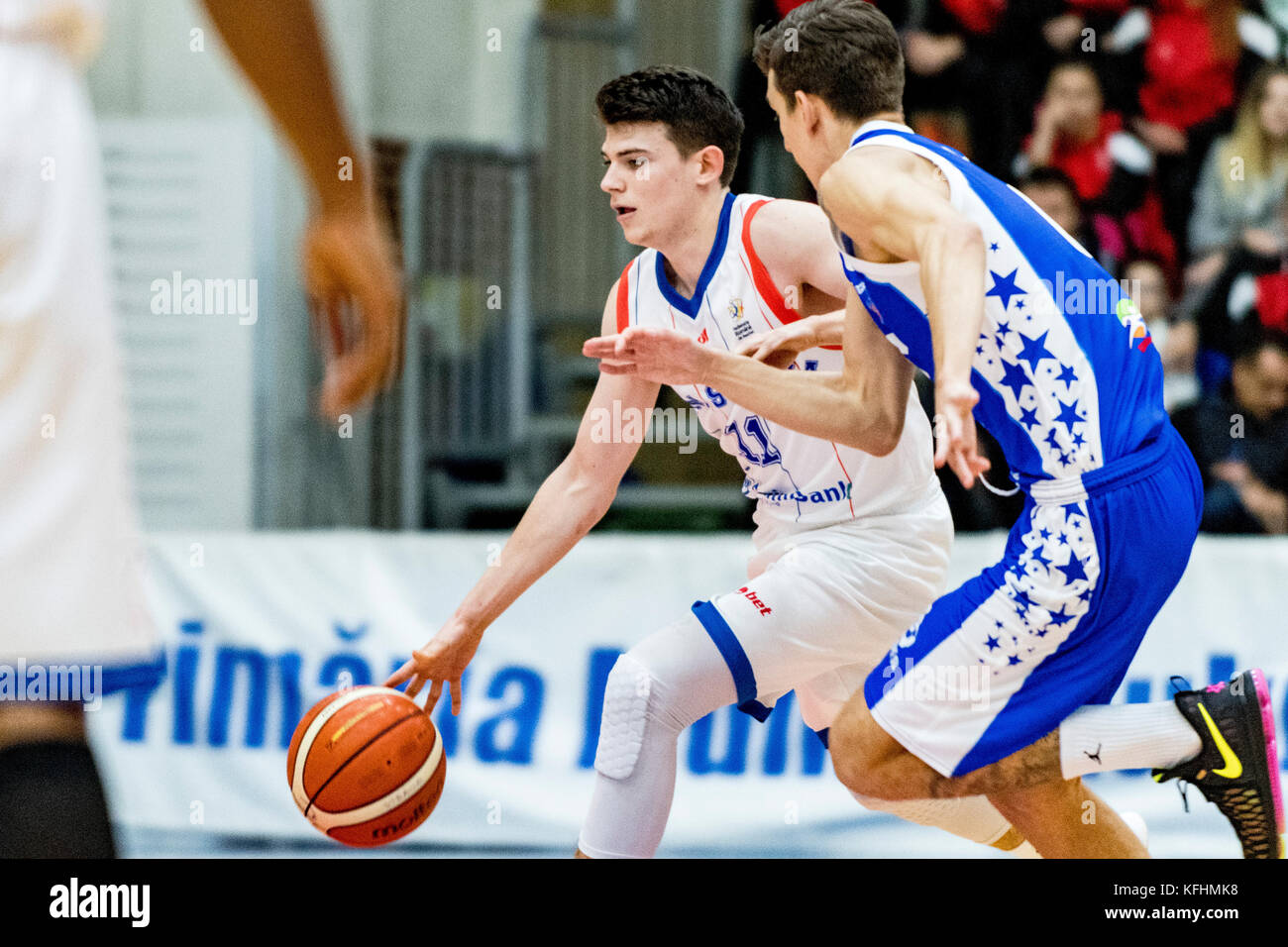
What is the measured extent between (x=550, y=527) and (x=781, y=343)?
0.74 m

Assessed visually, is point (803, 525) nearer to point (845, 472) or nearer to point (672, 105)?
point (845, 472)

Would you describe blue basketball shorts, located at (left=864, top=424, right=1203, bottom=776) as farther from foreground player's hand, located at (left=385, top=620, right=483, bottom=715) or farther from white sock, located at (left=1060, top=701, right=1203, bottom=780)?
foreground player's hand, located at (left=385, top=620, right=483, bottom=715)

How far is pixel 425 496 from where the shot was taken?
6035 mm

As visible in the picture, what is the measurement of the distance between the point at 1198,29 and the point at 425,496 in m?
3.58

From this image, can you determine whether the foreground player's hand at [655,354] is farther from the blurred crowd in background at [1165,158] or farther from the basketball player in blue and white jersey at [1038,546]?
the blurred crowd in background at [1165,158]

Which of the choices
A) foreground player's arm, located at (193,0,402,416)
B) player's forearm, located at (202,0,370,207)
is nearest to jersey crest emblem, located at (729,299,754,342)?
foreground player's arm, located at (193,0,402,416)

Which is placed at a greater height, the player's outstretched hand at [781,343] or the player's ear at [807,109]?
the player's ear at [807,109]

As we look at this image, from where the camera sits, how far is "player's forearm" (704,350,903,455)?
285cm

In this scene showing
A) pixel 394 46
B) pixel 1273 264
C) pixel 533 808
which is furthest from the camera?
pixel 394 46

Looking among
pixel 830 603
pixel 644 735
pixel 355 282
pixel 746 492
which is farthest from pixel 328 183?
pixel 746 492

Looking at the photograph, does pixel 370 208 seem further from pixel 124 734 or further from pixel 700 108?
pixel 124 734

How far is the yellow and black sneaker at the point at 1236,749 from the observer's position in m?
2.73

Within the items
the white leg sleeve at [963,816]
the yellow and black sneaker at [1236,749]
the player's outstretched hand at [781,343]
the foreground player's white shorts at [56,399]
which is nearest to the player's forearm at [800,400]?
the player's outstretched hand at [781,343]
